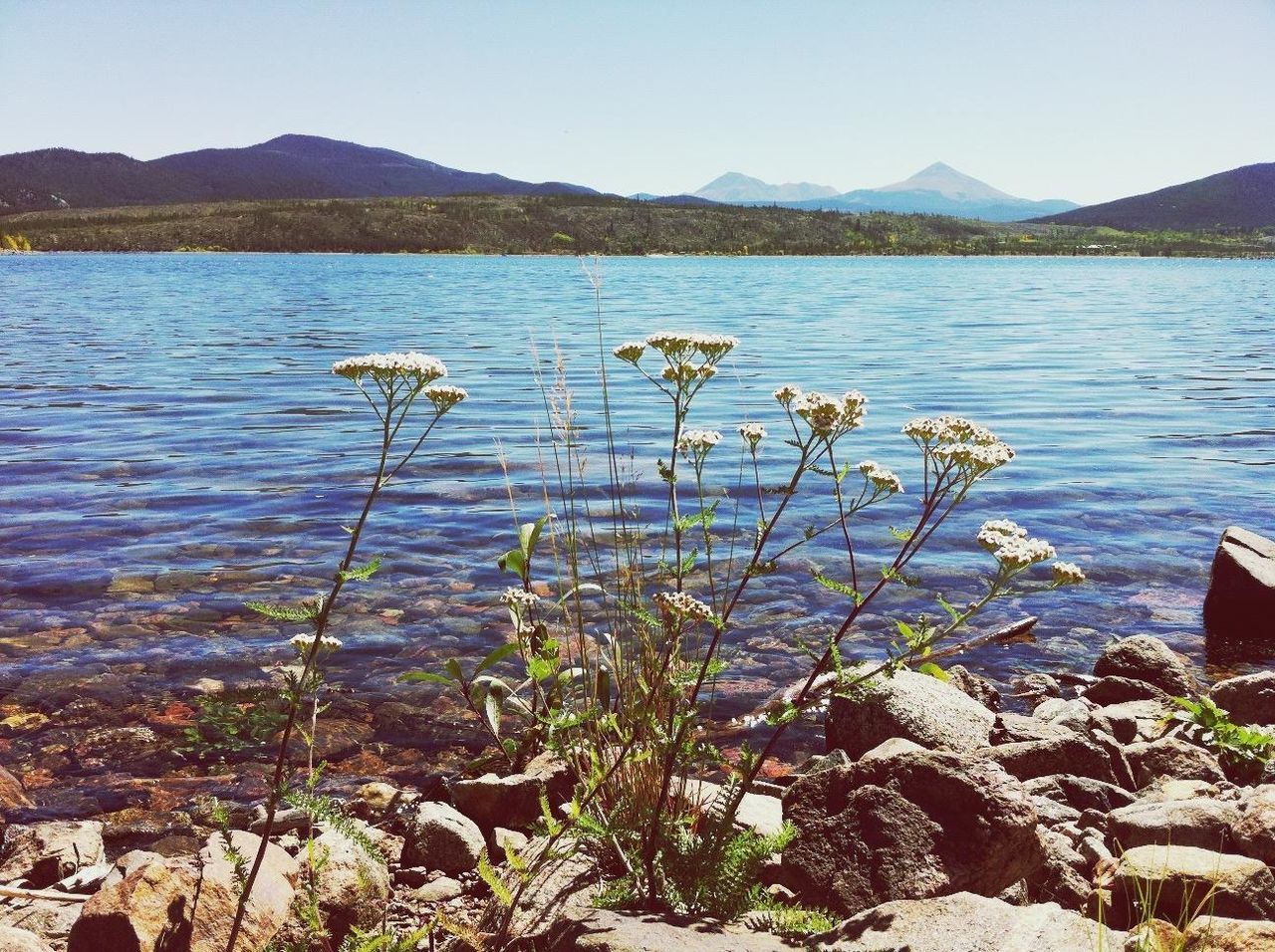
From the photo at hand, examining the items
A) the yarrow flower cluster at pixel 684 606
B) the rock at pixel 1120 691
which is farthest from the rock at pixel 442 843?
the rock at pixel 1120 691

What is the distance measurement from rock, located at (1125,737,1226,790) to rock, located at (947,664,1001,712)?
1202 mm

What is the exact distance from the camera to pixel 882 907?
142 inches

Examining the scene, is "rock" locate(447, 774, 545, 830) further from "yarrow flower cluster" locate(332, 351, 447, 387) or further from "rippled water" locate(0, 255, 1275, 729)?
"yarrow flower cluster" locate(332, 351, 447, 387)

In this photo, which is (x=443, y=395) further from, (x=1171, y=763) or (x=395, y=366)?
(x=1171, y=763)

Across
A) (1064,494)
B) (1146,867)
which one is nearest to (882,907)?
(1146,867)

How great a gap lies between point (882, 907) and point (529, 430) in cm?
1449

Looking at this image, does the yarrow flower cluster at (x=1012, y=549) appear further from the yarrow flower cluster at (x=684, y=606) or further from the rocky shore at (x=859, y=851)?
the yarrow flower cluster at (x=684, y=606)

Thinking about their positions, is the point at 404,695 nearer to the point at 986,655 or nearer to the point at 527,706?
the point at 527,706

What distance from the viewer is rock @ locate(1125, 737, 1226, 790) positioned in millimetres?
5863

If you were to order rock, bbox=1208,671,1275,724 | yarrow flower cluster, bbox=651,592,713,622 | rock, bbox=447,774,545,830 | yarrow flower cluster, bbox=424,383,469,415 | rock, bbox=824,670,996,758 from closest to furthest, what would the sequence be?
yarrow flower cluster, bbox=651,592,713,622 → yarrow flower cluster, bbox=424,383,469,415 → rock, bbox=447,774,545,830 → rock, bbox=824,670,996,758 → rock, bbox=1208,671,1275,724

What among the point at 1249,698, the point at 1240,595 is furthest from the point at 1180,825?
the point at 1240,595

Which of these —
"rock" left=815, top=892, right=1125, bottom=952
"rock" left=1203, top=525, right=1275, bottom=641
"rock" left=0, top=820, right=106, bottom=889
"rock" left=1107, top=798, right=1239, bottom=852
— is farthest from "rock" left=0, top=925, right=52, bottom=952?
"rock" left=1203, top=525, right=1275, bottom=641

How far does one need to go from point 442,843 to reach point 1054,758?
3155mm

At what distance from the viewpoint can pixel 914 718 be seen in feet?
19.0
